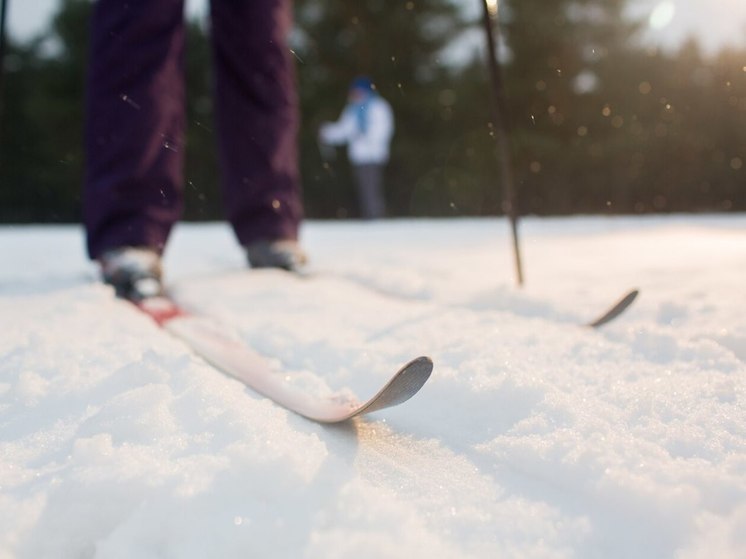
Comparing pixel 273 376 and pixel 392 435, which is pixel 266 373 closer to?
pixel 273 376

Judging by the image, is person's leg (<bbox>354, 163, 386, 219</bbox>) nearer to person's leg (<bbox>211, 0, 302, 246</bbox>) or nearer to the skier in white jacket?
the skier in white jacket

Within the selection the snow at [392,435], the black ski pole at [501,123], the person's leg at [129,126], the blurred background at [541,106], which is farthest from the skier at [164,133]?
the blurred background at [541,106]

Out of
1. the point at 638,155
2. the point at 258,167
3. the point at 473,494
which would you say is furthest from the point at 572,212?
the point at 473,494

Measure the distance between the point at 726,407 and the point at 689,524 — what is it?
24 centimetres

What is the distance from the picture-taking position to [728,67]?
1348 cm

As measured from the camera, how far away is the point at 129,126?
1.57m

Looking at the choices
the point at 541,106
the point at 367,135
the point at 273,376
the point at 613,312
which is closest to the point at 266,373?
the point at 273,376

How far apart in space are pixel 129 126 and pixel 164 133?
0.09 metres

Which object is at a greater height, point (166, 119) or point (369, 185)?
point (166, 119)

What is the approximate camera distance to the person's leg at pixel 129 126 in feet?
5.13

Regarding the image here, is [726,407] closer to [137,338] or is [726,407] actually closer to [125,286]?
[137,338]

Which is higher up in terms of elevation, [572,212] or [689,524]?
[689,524]

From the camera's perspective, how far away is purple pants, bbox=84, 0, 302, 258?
1568 mm

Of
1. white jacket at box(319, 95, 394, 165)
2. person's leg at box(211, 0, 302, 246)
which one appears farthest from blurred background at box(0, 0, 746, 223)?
person's leg at box(211, 0, 302, 246)
